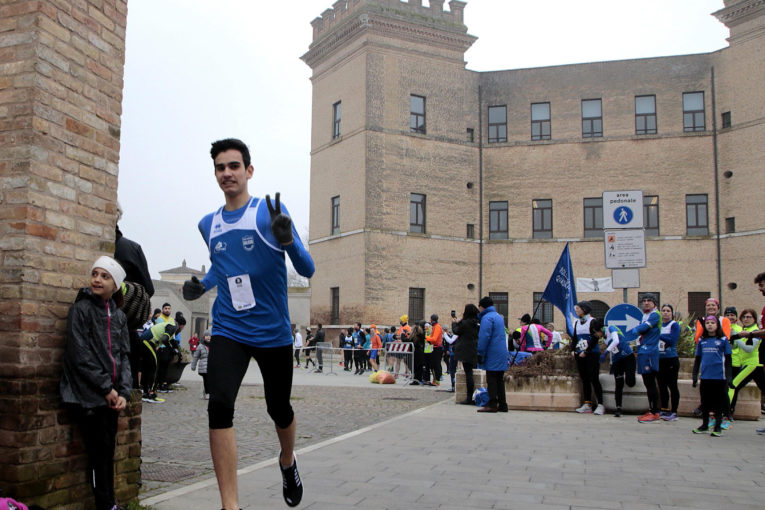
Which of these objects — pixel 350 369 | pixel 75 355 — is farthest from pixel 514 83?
pixel 75 355

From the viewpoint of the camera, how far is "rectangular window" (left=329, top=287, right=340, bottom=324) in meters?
37.1

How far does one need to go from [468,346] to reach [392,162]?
22.5 m

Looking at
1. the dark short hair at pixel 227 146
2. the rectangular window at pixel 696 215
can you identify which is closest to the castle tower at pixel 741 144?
the rectangular window at pixel 696 215

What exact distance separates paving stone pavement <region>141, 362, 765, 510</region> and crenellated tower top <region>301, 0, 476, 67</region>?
95.3 ft

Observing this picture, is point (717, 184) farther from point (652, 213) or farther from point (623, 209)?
point (623, 209)

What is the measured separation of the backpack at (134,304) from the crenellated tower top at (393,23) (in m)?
32.7

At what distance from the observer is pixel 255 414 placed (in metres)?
11.4

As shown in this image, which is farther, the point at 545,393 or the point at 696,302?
the point at 696,302

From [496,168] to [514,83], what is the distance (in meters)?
4.62

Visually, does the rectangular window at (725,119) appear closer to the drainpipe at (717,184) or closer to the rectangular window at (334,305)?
the drainpipe at (717,184)

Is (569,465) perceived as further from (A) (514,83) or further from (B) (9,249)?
(A) (514,83)

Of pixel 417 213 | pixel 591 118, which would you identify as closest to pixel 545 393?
pixel 417 213

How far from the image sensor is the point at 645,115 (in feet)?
121

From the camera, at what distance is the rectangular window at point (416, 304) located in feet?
118
